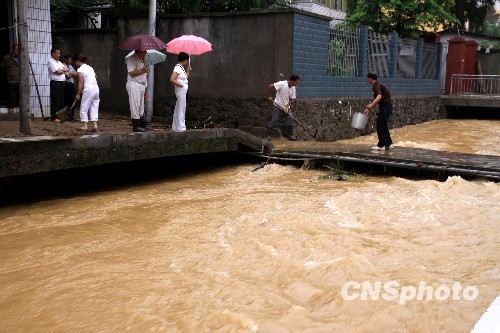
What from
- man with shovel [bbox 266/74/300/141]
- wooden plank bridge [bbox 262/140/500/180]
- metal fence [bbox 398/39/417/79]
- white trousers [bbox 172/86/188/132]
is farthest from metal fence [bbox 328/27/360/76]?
white trousers [bbox 172/86/188/132]

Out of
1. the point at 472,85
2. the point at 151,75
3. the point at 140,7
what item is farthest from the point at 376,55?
the point at 472,85

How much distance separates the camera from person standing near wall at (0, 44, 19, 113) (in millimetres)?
10727

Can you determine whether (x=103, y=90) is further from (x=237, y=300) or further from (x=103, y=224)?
(x=237, y=300)

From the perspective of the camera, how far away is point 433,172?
925cm

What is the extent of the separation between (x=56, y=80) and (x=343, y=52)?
301 inches

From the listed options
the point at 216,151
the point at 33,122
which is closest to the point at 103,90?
the point at 33,122

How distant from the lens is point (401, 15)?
22016 mm

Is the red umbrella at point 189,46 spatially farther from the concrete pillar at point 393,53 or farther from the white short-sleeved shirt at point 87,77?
the concrete pillar at point 393,53

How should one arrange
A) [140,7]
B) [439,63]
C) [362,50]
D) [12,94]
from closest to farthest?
1. [12,94]
2. [140,7]
3. [362,50]
4. [439,63]

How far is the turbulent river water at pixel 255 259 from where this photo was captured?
13.7 ft

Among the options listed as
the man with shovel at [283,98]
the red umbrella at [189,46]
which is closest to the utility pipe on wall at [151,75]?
the red umbrella at [189,46]

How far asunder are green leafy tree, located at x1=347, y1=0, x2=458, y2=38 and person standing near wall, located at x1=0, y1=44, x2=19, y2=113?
Answer: 15.1m

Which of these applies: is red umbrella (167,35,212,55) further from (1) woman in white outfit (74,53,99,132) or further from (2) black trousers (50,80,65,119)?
(2) black trousers (50,80,65,119)

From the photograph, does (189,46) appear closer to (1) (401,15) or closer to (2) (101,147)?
(2) (101,147)
